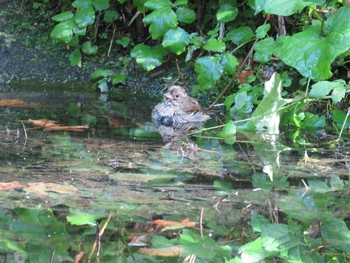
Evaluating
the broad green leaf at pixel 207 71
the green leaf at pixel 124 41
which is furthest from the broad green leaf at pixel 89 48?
the broad green leaf at pixel 207 71

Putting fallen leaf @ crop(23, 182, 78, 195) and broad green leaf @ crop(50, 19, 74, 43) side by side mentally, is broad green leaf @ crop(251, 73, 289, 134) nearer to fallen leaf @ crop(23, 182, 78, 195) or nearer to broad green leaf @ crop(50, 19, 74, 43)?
fallen leaf @ crop(23, 182, 78, 195)

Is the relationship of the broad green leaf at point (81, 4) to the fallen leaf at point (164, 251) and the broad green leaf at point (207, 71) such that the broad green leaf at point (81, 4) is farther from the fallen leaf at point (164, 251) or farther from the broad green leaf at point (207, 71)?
the fallen leaf at point (164, 251)

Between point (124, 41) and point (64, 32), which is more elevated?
point (64, 32)

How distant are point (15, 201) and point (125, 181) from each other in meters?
0.60

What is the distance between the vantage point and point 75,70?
Answer: 23.6 feet

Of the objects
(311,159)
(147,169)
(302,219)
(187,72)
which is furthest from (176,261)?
(187,72)

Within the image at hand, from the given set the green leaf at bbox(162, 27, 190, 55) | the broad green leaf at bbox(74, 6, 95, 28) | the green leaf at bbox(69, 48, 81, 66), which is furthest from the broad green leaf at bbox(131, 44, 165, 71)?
the green leaf at bbox(69, 48, 81, 66)

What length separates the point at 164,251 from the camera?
7.69 ft

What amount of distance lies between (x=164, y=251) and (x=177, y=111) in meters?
3.28

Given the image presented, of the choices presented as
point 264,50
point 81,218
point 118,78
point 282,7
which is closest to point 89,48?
point 118,78


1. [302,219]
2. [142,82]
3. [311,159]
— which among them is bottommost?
[142,82]

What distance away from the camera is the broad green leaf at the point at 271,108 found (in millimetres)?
4668

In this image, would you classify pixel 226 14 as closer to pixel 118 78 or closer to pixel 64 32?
pixel 118 78

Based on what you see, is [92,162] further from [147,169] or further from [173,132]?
[173,132]
